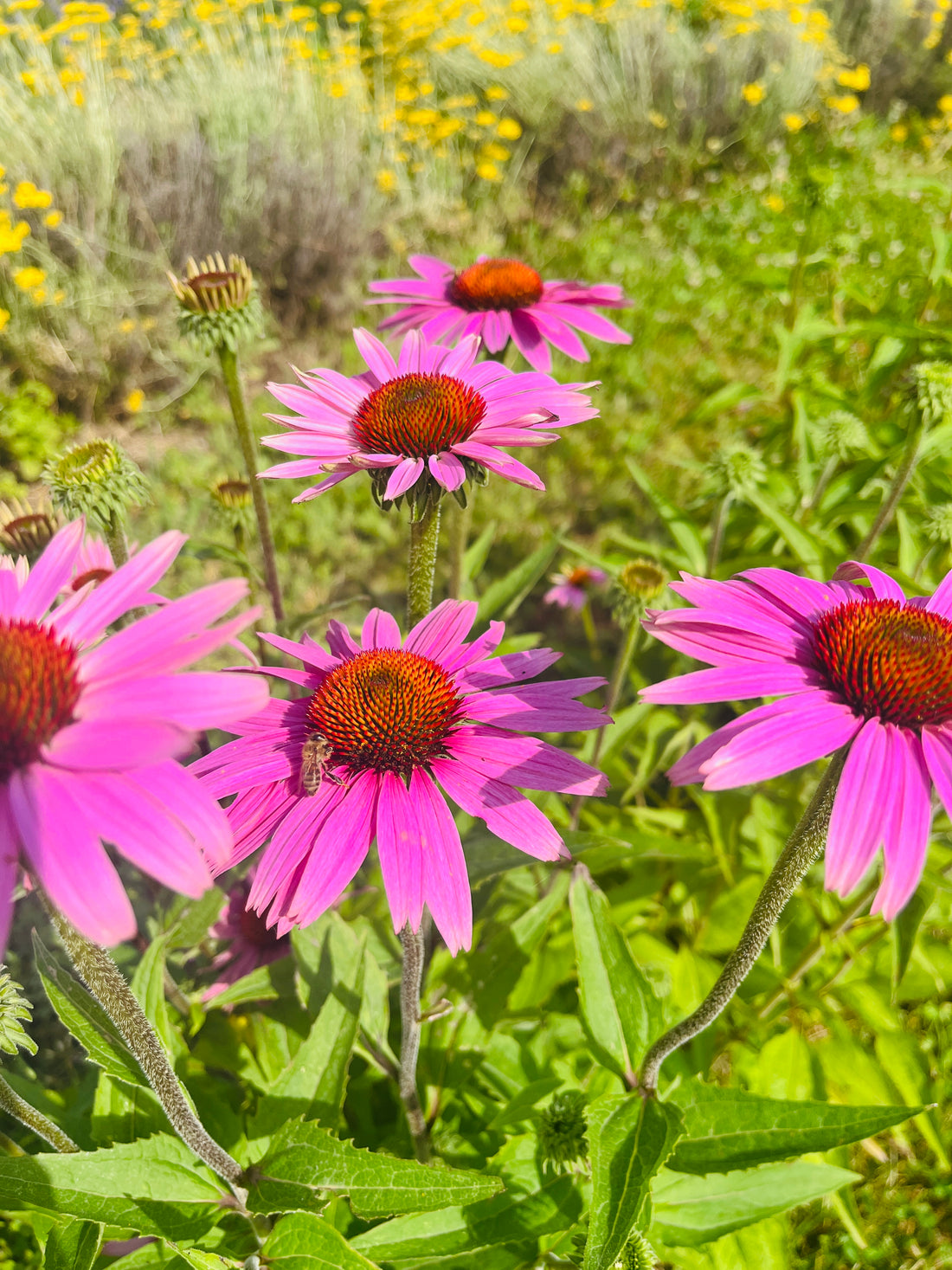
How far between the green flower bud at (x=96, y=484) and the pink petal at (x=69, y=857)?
3.05ft

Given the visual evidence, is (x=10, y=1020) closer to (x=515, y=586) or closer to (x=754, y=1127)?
A: (x=754, y=1127)

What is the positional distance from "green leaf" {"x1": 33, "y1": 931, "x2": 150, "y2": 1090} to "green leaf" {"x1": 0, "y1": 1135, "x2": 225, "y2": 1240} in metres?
0.08

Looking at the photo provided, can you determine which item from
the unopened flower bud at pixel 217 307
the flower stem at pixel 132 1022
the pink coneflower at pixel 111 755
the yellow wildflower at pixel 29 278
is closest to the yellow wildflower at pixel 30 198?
the yellow wildflower at pixel 29 278

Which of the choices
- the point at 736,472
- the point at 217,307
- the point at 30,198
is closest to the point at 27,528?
the point at 217,307

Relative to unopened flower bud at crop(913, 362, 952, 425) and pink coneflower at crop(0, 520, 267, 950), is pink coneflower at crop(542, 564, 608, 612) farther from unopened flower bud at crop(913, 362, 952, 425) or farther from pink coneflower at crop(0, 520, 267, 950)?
pink coneflower at crop(0, 520, 267, 950)

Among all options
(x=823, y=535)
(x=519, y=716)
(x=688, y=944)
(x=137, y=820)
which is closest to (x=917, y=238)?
(x=823, y=535)

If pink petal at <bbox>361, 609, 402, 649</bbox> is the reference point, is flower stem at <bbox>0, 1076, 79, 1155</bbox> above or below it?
below

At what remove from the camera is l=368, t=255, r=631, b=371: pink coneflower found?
5.54 ft

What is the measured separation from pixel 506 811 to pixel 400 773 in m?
0.14

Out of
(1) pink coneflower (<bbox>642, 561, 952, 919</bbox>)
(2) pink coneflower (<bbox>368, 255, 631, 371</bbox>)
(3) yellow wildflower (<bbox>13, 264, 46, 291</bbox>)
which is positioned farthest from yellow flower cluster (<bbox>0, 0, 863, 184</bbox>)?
(1) pink coneflower (<bbox>642, 561, 952, 919</bbox>)

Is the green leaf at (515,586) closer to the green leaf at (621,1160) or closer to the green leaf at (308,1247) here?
the green leaf at (621,1160)

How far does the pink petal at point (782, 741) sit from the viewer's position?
2.51ft

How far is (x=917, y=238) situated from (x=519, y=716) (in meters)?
4.69

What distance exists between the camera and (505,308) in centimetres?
178
